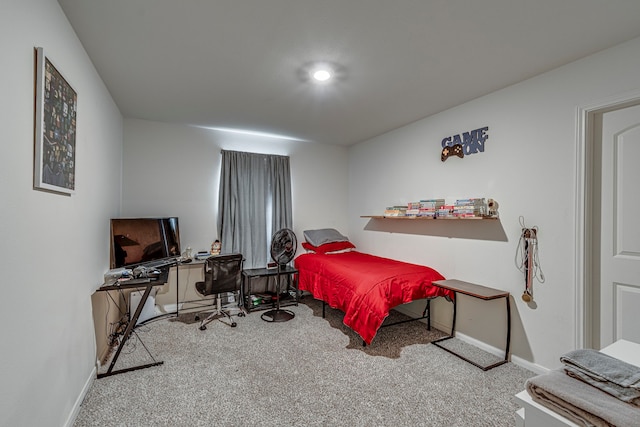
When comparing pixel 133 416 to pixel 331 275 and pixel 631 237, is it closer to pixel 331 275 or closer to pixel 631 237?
pixel 331 275

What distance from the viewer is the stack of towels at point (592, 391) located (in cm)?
78

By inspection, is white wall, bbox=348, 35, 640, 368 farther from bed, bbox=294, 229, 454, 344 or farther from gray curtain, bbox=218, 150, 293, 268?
gray curtain, bbox=218, 150, 293, 268

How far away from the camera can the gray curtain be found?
4.20 metres

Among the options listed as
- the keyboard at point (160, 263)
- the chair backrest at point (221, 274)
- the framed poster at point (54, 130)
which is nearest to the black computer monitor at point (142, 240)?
the keyboard at point (160, 263)

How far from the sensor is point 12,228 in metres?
1.22

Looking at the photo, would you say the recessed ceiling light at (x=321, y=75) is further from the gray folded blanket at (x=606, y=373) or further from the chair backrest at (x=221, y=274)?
the gray folded blanket at (x=606, y=373)

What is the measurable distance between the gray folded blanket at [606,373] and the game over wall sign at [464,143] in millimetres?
2420

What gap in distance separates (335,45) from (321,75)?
0.45m

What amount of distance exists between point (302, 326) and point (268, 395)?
1310 millimetres

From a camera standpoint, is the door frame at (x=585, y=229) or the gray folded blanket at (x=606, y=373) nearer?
the gray folded blanket at (x=606, y=373)

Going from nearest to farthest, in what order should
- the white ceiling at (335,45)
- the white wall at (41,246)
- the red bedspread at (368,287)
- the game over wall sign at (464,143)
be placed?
the white wall at (41,246) < the white ceiling at (335,45) < the red bedspread at (368,287) < the game over wall sign at (464,143)

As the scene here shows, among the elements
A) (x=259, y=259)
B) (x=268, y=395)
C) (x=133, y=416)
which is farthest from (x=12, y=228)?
(x=259, y=259)

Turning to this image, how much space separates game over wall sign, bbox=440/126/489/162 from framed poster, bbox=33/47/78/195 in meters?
3.42

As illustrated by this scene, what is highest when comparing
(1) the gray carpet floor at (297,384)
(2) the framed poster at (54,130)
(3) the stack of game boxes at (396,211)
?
(2) the framed poster at (54,130)
